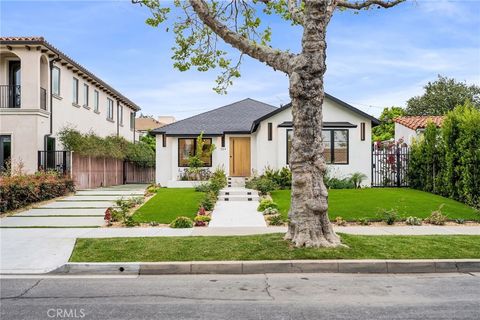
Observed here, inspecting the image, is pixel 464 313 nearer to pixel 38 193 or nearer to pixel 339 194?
pixel 339 194

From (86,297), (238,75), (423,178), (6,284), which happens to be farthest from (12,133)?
(423,178)

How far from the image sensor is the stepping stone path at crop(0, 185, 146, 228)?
1267 cm

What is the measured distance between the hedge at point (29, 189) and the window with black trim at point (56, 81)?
4.41 m

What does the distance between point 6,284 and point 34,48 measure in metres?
14.0

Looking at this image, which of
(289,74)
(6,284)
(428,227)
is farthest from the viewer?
(428,227)

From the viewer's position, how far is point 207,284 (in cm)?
678

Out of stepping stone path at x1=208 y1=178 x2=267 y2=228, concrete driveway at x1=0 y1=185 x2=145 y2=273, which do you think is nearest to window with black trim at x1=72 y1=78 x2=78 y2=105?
concrete driveway at x1=0 y1=185 x2=145 y2=273

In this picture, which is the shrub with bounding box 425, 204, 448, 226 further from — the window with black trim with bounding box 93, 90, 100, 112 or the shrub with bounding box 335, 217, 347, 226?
the window with black trim with bounding box 93, 90, 100, 112

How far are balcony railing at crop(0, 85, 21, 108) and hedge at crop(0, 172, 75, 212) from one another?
3.73m

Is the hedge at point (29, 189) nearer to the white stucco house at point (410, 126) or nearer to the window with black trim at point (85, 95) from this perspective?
the window with black trim at point (85, 95)

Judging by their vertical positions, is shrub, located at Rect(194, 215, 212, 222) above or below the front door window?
below

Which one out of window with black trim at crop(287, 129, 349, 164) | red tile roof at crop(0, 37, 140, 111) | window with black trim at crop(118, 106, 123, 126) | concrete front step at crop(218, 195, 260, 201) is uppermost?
red tile roof at crop(0, 37, 140, 111)

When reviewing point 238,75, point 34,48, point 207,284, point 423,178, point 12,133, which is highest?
point 34,48

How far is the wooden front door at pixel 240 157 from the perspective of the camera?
2361cm
